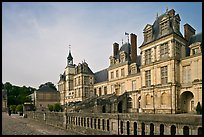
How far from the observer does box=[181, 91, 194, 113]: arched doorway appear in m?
21.5

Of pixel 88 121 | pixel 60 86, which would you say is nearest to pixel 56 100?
pixel 60 86

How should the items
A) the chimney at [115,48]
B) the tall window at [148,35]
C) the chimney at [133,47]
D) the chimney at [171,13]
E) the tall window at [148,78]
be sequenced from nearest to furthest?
the chimney at [171,13], the tall window at [148,78], the tall window at [148,35], the chimney at [133,47], the chimney at [115,48]

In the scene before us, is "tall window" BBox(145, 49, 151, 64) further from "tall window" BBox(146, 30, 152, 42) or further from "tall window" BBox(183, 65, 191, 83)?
"tall window" BBox(183, 65, 191, 83)

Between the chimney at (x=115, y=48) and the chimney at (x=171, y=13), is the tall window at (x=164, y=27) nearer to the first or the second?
the chimney at (x=171, y=13)

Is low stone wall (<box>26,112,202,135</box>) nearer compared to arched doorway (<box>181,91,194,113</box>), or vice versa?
low stone wall (<box>26,112,202,135</box>)

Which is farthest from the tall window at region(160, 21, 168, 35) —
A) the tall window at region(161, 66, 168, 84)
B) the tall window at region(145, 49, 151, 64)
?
the tall window at region(161, 66, 168, 84)

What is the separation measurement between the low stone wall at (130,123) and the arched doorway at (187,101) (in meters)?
7.37

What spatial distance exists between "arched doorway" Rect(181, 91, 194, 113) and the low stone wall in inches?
290

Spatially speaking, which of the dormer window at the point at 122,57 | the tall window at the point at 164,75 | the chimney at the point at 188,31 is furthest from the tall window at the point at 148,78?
the dormer window at the point at 122,57

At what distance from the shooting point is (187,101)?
21922 millimetres

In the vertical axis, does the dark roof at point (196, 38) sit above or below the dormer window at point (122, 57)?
above

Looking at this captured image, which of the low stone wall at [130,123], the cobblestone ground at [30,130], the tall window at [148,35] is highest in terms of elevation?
the tall window at [148,35]

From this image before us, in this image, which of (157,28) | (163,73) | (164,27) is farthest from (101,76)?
(164,27)

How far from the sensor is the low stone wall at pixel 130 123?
41.4ft
